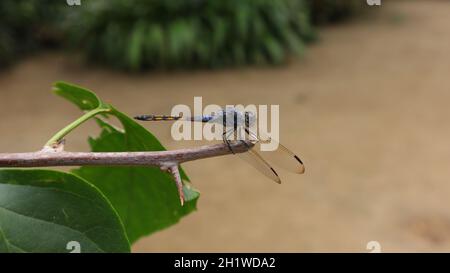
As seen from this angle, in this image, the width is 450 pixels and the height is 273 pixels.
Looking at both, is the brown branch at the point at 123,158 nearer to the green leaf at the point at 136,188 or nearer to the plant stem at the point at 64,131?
the plant stem at the point at 64,131

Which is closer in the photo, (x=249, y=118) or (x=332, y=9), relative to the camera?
(x=249, y=118)

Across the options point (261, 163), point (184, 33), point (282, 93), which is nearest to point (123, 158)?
point (261, 163)

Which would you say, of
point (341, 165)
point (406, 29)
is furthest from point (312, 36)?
point (341, 165)

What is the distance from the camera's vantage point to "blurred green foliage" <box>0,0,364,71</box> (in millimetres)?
4625

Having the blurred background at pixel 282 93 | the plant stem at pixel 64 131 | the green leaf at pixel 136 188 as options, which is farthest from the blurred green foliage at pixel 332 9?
the plant stem at pixel 64 131

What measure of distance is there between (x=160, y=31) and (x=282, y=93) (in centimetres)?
125

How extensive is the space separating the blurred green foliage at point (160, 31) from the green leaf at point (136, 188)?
404cm

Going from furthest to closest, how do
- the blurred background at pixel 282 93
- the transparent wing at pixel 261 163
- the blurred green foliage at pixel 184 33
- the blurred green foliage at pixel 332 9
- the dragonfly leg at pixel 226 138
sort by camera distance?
the blurred green foliage at pixel 332 9 → the blurred green foliage at pixel 184 33 → the blurred background at pixel 282 93 → the transparent wing at pixel 261 163 → the dragonfly leg at pixel 226 138

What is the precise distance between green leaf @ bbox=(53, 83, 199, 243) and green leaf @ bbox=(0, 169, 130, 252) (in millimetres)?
104

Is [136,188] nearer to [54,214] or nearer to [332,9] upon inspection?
[54,214]

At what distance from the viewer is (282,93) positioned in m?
4.11

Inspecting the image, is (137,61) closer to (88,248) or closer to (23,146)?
(23,146)

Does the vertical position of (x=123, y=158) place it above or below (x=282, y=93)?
above

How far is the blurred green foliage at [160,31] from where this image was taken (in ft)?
15.2
